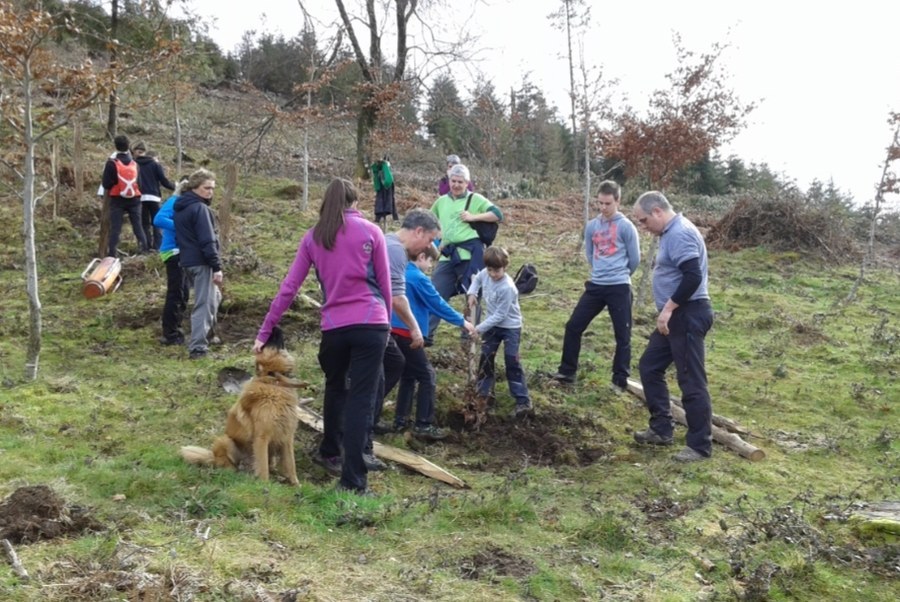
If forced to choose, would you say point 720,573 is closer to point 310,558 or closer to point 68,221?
point 310,558

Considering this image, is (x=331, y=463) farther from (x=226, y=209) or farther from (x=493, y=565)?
(x=226, y=209)

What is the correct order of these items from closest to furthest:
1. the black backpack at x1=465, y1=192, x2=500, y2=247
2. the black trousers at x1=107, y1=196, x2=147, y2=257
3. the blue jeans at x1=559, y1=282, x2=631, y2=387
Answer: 1. the blue jeans at x1=559, y1=282, x2=631, y2=387
2. the black backpack at x1=465, y1=192, x2=500, y2=247
3. the black trousers at x1=107, y1=196, x2=147, y2=257

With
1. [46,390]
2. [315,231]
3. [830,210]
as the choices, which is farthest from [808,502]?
[830,210]

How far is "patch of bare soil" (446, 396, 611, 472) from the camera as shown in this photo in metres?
6.16

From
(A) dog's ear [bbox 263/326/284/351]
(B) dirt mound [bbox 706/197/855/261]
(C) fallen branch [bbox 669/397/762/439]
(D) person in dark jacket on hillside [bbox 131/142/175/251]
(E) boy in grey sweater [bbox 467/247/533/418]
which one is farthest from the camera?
(B) dirt mound [bbox 706/197/855/261]

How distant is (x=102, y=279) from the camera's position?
33.0ft

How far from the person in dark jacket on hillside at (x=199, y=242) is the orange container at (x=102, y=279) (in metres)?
3.04

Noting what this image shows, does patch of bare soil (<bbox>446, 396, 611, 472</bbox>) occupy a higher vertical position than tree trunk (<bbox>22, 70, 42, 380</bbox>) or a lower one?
lower

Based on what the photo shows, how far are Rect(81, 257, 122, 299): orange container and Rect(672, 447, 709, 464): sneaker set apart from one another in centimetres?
816

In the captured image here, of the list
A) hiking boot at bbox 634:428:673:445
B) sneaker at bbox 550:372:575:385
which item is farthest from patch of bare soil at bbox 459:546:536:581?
A: sneaker at bbox 550:372:575:385

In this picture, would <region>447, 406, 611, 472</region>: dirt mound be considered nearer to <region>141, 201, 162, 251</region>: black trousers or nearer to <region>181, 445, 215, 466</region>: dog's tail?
<region>181, 445, 215, 466</region>: dog's tail

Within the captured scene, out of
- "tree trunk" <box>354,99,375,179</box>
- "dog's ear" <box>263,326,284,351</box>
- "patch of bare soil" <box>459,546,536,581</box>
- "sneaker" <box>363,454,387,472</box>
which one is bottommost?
"patch of bare soil" <box>459,546,536,581</box>

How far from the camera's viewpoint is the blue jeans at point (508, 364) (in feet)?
22.6

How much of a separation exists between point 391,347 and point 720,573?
2.88m
